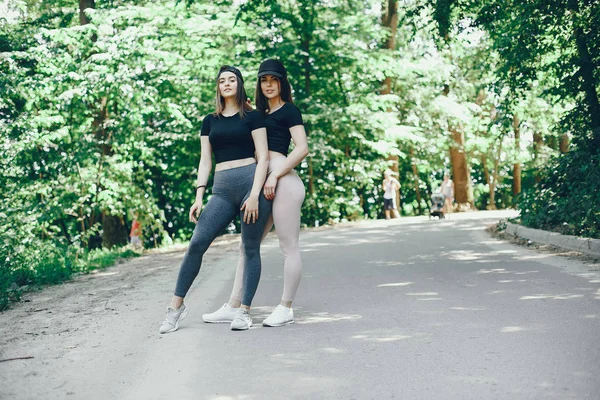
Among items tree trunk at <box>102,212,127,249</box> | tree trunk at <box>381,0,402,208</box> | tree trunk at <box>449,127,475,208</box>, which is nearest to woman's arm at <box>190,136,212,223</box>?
tree trunk at <box>102,212,127,249</box>

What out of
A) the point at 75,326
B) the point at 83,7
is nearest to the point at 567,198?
the point at 75,326

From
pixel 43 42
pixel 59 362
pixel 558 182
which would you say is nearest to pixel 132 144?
pixel 43 42

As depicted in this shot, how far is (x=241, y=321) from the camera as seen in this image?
224 inches

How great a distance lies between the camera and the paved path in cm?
404

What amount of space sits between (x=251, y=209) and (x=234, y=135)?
1.93ft

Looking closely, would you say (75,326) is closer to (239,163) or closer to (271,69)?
(239,163)

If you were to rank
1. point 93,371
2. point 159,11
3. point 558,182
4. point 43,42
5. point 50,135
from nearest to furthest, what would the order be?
point 93,371
point 558,182
point 50,135
point 43,42
point 159,11

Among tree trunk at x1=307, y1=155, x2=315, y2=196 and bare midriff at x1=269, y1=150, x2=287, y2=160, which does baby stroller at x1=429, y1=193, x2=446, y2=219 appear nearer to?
tree trunk at x1=307, y1=155, x2=315, y2=196

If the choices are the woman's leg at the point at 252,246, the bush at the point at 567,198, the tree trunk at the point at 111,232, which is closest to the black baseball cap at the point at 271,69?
the woman's leg at the point at 252,246

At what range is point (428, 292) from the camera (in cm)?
728

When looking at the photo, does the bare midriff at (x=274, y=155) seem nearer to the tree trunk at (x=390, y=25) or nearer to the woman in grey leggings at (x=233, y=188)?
the woman in grey leggings at (x=233, y=188)

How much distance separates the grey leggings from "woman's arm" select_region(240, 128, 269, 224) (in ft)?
0.29

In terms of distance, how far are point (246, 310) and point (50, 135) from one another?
11987mm

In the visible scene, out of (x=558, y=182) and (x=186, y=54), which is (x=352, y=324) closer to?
(x=558, y=182)
